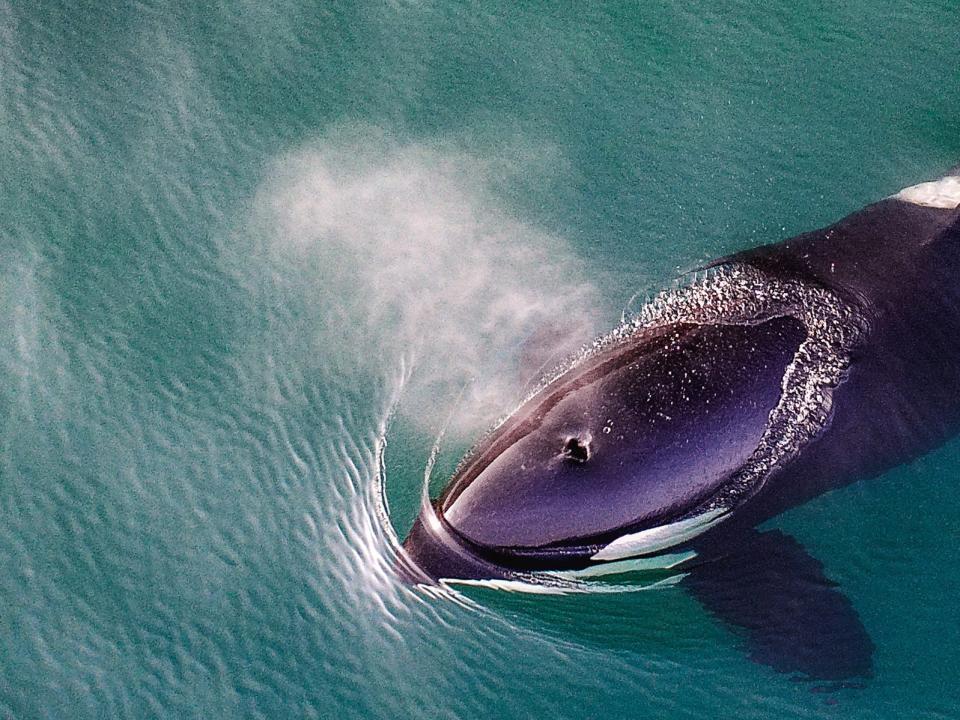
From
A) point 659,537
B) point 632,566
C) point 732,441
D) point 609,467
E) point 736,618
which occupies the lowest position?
point 736,618

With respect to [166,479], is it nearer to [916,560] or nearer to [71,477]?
[71,477]

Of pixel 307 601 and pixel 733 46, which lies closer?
pixel 307 601

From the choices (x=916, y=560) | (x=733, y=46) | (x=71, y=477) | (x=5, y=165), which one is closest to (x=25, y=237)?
(x=5, y=165)

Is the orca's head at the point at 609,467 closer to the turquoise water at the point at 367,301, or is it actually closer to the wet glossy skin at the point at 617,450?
the wet glossy skin at the point at 617,450

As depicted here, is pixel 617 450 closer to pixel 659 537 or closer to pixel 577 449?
pixel 577 449

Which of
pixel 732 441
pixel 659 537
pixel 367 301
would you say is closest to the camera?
pixel 732 441

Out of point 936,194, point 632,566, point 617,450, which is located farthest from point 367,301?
point 936,194

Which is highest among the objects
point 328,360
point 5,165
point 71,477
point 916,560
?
point 5,165
